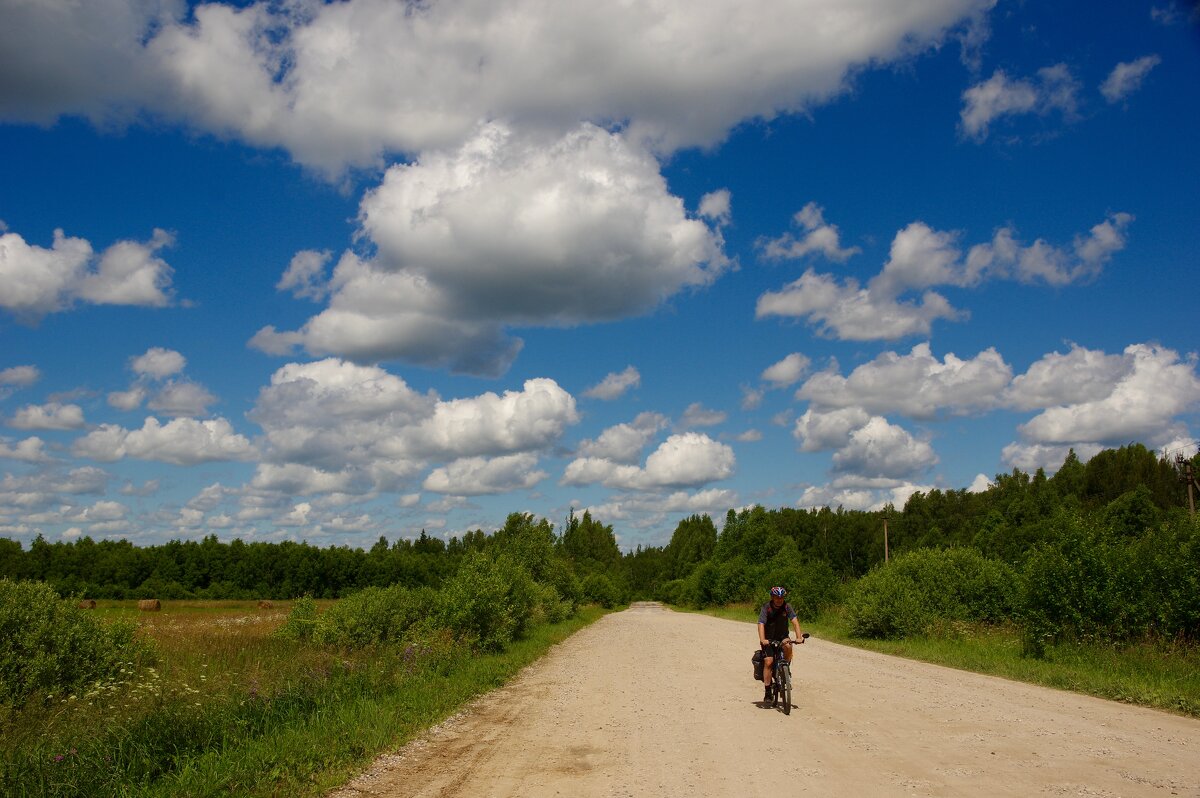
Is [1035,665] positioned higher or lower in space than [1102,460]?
lower

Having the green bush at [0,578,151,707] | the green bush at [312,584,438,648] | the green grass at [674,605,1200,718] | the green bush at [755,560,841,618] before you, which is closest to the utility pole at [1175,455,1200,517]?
the green bush at [755,560,841,618]

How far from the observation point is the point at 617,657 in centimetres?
2267

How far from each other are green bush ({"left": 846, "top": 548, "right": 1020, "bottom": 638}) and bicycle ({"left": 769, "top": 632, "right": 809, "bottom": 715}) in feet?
51.8

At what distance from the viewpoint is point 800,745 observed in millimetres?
9586

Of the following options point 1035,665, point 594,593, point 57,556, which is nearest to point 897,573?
point 1035,665

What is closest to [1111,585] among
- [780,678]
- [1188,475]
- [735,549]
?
[780,678]

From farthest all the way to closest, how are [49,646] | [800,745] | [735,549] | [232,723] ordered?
[735,549] < [49,646] < [232,723] < [800,745]

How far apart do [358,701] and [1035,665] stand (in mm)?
15071

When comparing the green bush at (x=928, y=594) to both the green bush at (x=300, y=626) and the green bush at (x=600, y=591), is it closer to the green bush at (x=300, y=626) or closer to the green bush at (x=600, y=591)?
the green bush at (x=300, y=626)

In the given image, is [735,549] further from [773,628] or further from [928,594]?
[773,628]

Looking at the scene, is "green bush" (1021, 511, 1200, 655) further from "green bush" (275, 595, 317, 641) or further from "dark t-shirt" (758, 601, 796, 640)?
"green bush" (275, 595, 317, 641)

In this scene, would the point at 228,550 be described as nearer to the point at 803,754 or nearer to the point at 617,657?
the point at 617,657

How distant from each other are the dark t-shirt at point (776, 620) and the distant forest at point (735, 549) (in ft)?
105

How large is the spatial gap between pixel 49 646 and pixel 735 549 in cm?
8976
